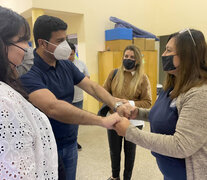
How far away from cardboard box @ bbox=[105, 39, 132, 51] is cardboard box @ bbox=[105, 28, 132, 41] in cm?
7

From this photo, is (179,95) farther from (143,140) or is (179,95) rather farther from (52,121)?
(52,121)

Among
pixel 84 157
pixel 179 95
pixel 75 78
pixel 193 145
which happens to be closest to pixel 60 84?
pixel 75 78

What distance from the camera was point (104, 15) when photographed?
4242 millimetres

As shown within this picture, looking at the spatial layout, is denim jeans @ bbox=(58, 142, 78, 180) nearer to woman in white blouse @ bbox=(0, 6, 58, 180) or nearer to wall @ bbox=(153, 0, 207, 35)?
woman in white blouse @ bbox=(0, 6, 58, 180)

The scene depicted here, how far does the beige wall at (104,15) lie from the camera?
3.74m

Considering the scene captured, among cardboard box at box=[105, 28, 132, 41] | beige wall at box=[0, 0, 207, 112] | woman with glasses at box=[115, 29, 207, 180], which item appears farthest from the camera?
cardboard box at box=[105, 28, 132, 41]

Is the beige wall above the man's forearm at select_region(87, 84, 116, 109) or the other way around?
above

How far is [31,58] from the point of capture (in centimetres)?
137

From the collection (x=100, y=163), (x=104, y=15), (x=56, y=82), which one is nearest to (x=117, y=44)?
(x=104, y=15)

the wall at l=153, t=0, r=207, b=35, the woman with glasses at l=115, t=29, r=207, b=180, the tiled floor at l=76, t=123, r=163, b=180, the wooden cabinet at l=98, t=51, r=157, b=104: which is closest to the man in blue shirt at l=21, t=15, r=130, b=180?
the woman with glasses at l=115, t=29, r=207, b=180

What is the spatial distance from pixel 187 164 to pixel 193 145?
148 millimetres

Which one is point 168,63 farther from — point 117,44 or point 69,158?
point 117,44

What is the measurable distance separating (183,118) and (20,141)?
75cm

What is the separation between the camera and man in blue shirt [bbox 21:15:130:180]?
3.82 feet
